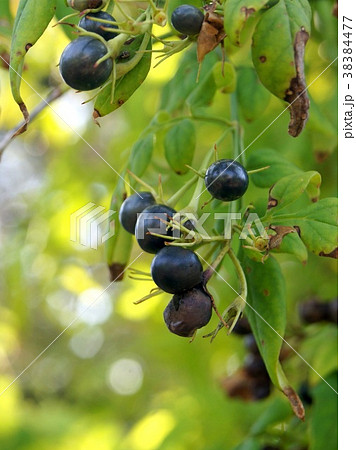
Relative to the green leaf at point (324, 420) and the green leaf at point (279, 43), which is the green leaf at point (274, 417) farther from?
the green leaf at point (279, 43)

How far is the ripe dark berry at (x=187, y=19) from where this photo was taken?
775 millimetres

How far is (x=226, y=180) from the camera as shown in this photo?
0.78 meters

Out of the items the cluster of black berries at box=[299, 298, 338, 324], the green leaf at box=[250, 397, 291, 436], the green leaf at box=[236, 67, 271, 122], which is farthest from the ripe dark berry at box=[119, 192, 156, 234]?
the cluster of black berries at box=[299, 298, 338, 324]

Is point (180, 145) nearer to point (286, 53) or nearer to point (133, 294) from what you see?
point (286, 53)

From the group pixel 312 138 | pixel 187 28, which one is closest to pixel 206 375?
pixel 312 138

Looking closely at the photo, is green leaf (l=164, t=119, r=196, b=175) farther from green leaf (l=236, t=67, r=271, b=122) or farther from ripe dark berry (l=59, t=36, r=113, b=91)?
ripe dark berry (l=59, t=36, r=113, b=91)

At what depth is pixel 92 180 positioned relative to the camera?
6.40 ft

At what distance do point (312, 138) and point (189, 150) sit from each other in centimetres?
37

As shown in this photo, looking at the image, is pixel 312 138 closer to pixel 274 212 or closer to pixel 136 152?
pixel 136 152

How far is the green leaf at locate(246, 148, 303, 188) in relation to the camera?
98 cm

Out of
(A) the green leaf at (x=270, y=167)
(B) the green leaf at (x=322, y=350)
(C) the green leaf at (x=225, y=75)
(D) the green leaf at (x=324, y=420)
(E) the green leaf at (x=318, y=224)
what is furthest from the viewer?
(B) the green leaf at (x=322, y=350)

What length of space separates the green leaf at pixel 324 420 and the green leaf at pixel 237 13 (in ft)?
2.71

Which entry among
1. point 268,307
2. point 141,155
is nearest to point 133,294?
point 141,155

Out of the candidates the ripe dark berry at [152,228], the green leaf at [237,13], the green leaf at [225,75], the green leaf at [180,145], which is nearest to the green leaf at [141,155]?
the green leaf at [180,145]
